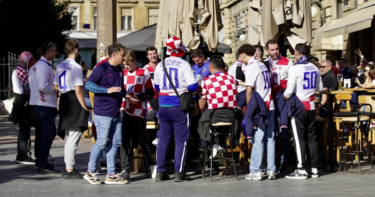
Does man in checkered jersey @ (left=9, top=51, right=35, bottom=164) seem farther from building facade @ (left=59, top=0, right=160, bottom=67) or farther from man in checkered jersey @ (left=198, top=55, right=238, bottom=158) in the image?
building facade @ (left=59, top=0, right=160, bottom=67)

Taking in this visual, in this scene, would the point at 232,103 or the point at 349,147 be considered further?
the point at 349,147

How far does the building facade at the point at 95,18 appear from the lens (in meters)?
58.7

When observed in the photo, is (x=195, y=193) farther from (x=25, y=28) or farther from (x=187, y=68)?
(x=25, y=28)

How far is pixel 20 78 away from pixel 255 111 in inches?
177

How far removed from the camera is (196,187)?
9.46 m

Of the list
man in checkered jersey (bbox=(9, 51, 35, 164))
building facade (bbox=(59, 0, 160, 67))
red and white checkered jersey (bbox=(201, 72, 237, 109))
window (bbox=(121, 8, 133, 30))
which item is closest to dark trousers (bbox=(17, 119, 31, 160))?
man in checkered jersey (bbox=(9, 51, 35, 164))

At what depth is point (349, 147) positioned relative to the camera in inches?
494

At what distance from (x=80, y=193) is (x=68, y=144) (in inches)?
59.5

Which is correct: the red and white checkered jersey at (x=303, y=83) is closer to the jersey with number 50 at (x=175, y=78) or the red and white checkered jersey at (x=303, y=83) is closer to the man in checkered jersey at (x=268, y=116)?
the man in checkered jersey at (x=268, y=116)

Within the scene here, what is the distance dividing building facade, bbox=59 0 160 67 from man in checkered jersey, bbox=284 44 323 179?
158ft

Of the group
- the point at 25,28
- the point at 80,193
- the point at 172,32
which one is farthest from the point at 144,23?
the point at 80,193

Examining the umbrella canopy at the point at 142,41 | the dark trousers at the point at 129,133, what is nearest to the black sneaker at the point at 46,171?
the dark trousers at the point at 129,133

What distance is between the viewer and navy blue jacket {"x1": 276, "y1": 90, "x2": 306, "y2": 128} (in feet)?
34.2

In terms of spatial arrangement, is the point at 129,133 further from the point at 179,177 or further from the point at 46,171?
the point at 46,171
